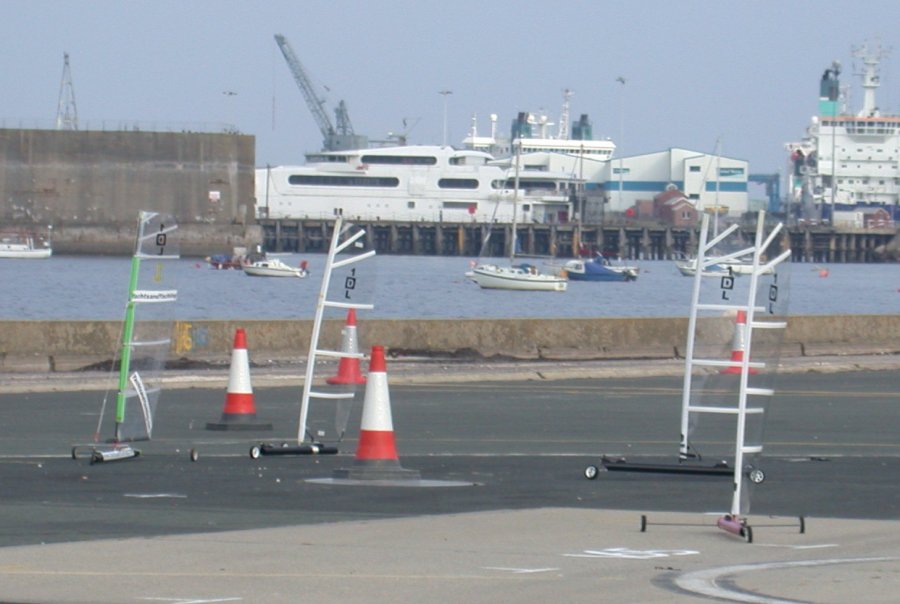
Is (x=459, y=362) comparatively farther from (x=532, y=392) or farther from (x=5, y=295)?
(x=5, y=295)

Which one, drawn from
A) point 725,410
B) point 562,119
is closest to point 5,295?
point 725,410

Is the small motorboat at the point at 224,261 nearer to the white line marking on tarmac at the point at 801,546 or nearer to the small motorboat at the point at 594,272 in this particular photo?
the small motorboat at the point at 594,272

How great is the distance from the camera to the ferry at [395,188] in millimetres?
148750

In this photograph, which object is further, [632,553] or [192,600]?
[632,553]

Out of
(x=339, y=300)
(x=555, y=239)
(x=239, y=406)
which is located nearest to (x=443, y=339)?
(x=239, y=406)

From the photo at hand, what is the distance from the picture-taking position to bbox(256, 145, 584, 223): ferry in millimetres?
148750

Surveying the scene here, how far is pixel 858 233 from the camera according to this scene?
154m

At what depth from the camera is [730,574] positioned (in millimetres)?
7410

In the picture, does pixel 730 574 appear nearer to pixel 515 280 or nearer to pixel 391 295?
pixel 391 295

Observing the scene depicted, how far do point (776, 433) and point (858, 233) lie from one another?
144 m

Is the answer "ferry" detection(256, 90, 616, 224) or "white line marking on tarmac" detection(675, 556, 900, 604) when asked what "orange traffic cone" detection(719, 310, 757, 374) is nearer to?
"white line marking on tarmac" detection(675, 556, 900, 604)

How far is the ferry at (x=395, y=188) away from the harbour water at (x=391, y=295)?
23.9m

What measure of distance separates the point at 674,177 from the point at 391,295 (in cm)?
9722

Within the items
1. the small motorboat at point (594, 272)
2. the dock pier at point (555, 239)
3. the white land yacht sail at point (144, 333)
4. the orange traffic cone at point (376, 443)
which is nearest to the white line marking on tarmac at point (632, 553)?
the orange traffic cone at point (376, 443)
